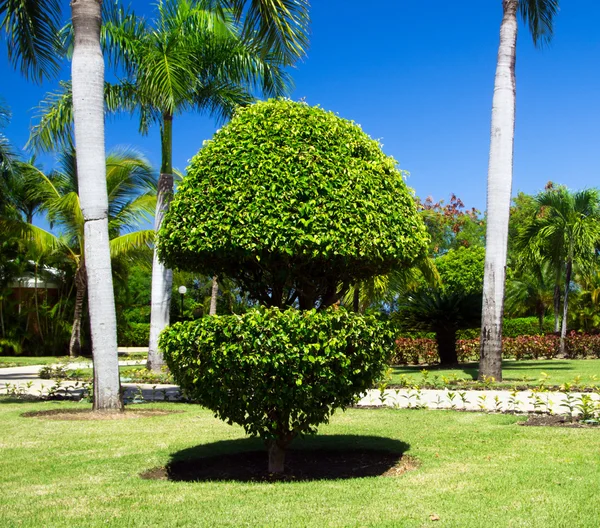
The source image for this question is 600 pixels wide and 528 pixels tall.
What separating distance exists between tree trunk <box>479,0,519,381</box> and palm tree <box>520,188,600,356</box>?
10.1 metres

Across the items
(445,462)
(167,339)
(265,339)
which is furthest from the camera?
(445,462)

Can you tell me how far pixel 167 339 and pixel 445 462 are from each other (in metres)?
2.83

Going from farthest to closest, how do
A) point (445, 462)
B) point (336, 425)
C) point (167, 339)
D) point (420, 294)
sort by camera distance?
point (420, 294)
point (336, 425)
point (445, 462)
point (167, 339)

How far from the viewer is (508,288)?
34531 millimetres

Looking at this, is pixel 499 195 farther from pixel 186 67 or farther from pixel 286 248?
pixel 286 248

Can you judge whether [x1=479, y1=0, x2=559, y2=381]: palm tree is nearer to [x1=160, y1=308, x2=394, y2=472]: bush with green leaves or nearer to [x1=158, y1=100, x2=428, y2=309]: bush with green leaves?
[x1=158, y1=100, x2=428, y2=309]: bush with green leaves

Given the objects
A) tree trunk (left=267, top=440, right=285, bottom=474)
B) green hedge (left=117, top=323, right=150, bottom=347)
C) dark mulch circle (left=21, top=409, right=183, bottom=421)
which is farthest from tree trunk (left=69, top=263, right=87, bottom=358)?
tree trunk (left=267, top=440, right=285, bottom=474)

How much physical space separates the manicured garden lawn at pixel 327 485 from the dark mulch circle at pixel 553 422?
0.85 feet

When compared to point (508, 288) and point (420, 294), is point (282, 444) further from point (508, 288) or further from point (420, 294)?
point (508, 288)

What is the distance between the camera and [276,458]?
634cm

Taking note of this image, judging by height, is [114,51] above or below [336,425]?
above

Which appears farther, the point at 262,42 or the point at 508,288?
the point at 508,288

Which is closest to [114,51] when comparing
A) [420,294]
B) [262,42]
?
[262,42]

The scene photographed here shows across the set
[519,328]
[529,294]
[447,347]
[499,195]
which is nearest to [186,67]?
[499,195]
